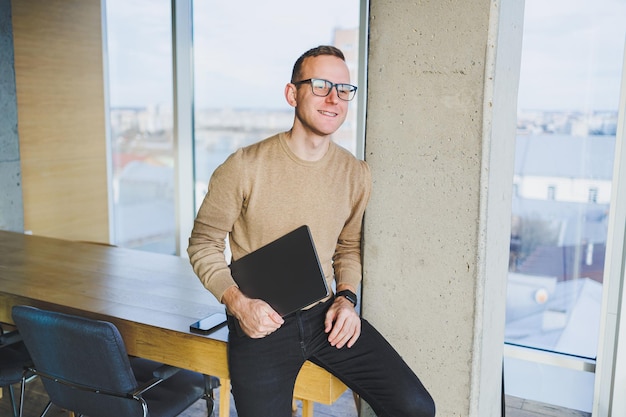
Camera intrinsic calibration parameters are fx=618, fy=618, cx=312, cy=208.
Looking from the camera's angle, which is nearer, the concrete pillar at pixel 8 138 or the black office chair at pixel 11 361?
the black office chair at pixel 11 361

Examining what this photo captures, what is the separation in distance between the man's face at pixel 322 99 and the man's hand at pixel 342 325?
534 mm

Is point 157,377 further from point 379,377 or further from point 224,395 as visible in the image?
point 379,377

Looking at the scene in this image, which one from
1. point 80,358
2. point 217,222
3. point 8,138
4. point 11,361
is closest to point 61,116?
point 8,138

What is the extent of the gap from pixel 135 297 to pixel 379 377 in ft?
3.40

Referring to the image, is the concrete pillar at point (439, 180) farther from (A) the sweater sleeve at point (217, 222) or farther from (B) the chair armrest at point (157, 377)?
(B) the chair armrest at point (157, 377)

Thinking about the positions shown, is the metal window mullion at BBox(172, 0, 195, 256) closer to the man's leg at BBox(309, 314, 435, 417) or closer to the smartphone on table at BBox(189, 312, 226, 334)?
the smartphone on table at BBox(189, 312, 226, 334)

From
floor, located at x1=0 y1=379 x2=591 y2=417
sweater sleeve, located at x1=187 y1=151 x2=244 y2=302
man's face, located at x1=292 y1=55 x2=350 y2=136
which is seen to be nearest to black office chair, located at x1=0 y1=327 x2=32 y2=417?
floor, located at x1=0 y1=379 x2=591 y2=417

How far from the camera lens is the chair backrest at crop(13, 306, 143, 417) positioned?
191 cm

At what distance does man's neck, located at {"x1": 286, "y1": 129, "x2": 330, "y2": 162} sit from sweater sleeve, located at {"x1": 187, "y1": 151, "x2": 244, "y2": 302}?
0.17 m

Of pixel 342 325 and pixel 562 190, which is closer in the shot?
pixel 342 325

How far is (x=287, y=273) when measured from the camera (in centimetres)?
175

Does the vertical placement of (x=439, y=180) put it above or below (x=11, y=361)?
above

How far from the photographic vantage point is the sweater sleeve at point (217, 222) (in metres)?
1.79

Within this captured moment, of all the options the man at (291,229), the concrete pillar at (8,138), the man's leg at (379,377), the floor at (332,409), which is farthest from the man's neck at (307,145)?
the concrete pillar at (8,138)
